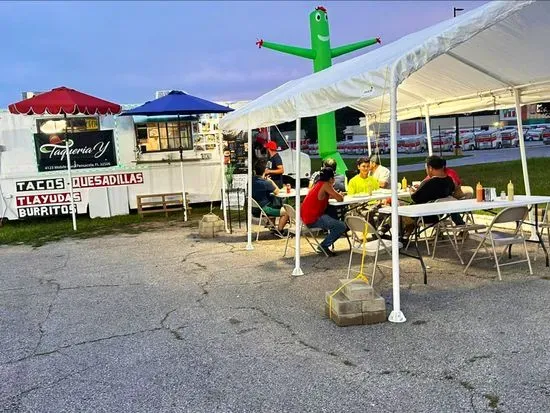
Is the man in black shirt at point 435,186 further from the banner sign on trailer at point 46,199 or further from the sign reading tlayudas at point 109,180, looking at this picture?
the banner sign on trailer at point 46,199

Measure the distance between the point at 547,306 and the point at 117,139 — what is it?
10.6 metres

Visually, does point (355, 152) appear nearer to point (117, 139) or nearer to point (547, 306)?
point (117, 139)

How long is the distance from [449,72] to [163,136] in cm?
773

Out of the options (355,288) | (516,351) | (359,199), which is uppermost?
(359,199)

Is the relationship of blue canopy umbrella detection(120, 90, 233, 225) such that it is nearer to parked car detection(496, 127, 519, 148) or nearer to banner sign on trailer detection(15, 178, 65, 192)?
banner sign on trailer detection(15, 178, 65, 192)

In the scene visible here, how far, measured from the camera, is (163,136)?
13.1 meters

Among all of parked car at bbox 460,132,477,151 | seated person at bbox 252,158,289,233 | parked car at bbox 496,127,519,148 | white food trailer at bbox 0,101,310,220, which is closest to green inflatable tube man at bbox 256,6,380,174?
white food trailer at bbox 0,101,310,220

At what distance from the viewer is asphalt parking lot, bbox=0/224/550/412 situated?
3.33m

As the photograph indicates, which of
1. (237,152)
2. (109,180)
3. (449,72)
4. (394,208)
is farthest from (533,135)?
(394,208)

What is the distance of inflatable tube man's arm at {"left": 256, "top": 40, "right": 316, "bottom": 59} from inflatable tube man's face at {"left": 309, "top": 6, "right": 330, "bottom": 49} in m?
0.21

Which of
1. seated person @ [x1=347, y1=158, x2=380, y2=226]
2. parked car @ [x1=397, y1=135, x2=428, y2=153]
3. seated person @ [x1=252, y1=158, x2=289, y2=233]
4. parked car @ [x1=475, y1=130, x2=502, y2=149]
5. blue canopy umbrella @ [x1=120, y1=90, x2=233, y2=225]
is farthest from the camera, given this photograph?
parked car @ [x1=397, y1=135, x2=428, y2=153]

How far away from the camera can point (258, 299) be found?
17.9ft

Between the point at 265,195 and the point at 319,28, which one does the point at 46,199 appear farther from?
the point at 319,28

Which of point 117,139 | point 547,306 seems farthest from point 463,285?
point 117,139
